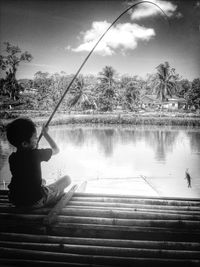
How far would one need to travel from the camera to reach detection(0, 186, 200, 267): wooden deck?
3.23ft

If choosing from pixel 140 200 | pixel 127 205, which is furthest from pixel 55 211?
pixel 140 200

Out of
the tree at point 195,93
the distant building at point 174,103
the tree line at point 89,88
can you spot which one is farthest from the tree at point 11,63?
the distant building at point 174,103

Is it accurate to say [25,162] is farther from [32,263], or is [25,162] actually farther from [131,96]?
[131,96]

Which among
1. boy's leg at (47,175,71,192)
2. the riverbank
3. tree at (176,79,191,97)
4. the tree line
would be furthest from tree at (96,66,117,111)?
boy's leg at (47,175,71,192)

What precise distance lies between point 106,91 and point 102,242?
685 inches

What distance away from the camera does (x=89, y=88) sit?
16.6 metres

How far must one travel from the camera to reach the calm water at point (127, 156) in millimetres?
6978

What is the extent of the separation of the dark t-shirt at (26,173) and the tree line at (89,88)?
515 centimetres

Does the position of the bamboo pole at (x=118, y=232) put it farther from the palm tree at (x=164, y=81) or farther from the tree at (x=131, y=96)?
the palm tree at (x=164, y=81)

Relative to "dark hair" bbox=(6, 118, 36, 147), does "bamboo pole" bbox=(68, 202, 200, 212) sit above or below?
below

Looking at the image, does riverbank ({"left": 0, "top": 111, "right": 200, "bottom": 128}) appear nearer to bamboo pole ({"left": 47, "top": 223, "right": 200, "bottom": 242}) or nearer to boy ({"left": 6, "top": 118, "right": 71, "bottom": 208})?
boy ({"left": 6, "top": 118, "right": 71, "bottom": 208})

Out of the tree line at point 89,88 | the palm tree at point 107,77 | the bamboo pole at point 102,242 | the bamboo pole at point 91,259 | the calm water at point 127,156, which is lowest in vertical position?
the calm water at point 127,156

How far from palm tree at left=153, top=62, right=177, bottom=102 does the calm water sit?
22.1 feet

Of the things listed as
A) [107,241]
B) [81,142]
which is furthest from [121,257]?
[81,142]
